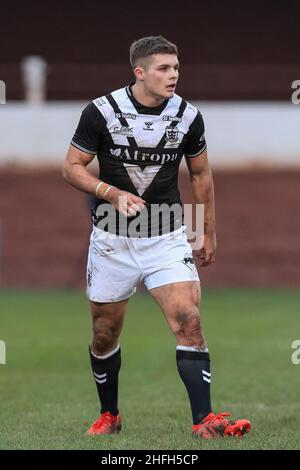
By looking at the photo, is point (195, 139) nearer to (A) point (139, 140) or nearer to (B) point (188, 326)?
(A) point (139, 140)

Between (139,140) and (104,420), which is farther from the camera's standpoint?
(104,420)

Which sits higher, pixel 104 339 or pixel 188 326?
pixel 188 326

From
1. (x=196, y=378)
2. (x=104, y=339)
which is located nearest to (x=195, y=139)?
(x=104, y=339)

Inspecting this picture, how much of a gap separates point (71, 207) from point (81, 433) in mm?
16279

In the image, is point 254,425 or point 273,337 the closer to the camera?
point 254,425

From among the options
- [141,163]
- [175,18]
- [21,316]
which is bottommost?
[21,316]

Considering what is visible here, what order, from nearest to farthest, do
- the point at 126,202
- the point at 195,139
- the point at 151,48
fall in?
the point at 126,202
the point at 151,48
the point at 195,139

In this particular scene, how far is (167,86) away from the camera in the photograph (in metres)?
7.38

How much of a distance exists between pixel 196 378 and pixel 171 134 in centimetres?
162

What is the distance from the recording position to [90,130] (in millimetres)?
7473

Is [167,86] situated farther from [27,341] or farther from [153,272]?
[27,341]

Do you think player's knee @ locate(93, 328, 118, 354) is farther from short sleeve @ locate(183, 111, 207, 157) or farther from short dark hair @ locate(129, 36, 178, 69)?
short dark hair @ locate(129, 36, 178, 69)
